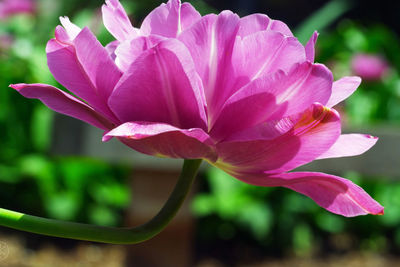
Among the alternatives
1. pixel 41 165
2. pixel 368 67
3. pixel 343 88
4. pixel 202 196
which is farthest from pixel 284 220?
pixel 343 88

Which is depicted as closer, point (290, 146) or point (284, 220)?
point (290, 146)

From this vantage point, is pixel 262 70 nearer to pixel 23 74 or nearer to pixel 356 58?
pixel 23 74

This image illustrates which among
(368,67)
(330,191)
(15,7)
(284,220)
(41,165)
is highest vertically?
(330,191)

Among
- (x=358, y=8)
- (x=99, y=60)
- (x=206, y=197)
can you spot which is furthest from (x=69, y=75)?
(x=358, y=8)

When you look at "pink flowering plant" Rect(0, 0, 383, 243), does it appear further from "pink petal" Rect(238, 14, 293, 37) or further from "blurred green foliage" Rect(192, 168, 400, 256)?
"blurred green foliage" Rect(192, 168, 400, 256)

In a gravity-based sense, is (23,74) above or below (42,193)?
above

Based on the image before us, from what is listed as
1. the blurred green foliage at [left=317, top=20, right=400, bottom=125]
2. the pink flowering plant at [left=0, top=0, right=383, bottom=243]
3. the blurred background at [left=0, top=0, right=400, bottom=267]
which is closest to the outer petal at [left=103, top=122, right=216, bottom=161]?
the pink flowering plant at [left=0, top=0, right=383, bottom=243]

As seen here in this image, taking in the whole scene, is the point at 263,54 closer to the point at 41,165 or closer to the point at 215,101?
the point at 215,101
